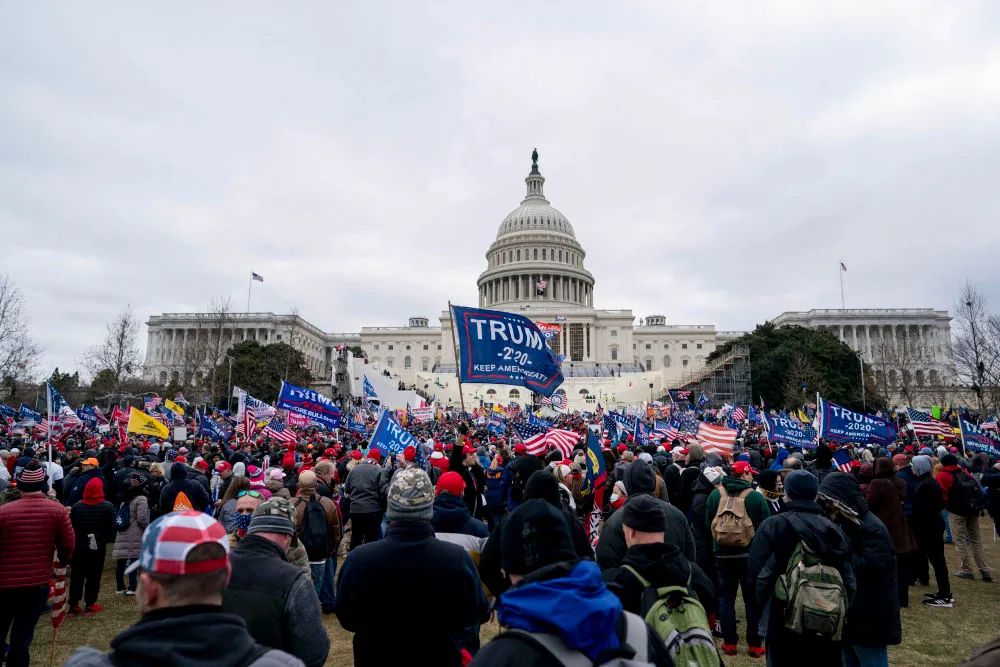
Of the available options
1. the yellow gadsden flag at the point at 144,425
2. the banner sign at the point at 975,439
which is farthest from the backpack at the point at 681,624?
the yellow gadsden flag at the point at 144,425

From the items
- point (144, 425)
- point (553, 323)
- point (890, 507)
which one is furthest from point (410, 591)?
point (553, 323)

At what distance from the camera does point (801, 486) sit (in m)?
4.40

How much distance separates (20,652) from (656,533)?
195 inches

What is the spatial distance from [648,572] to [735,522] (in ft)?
10.0

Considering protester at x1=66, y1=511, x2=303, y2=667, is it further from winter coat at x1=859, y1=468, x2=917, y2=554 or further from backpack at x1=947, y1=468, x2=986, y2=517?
backpack at x1=947, y1=468, x2=986, y2=517

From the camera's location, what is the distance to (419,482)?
3.44 meters

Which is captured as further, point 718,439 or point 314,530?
point 718,439

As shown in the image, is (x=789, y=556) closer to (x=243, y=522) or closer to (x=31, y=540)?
(x=243, y=522)

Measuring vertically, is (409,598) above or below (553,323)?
below

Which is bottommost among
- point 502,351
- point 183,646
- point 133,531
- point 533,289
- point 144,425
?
point 133,531

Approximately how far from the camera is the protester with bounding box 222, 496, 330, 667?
2.96 metres

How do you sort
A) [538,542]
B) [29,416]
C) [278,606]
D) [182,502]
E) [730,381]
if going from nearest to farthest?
[538,542] < [278,606] < [182,502] < [29,416] < [730,381]

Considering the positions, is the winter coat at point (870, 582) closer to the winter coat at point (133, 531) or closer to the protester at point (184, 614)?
the protester at point (184, 614)

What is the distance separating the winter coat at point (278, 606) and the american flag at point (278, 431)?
41.2 feet
